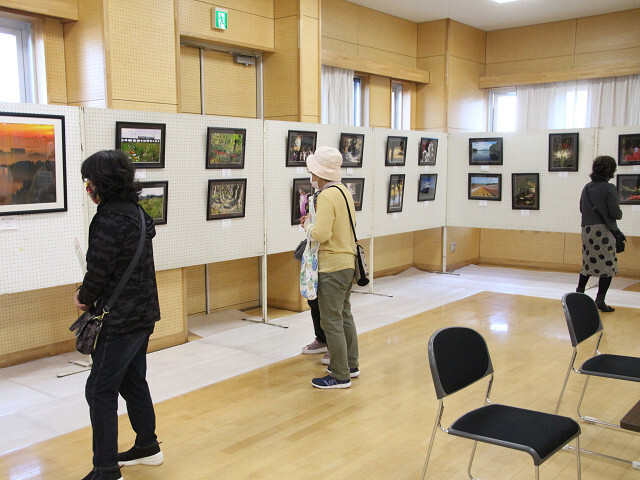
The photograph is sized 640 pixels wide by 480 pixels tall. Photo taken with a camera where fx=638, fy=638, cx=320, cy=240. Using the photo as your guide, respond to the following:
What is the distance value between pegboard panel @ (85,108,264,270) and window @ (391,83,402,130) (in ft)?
12.9

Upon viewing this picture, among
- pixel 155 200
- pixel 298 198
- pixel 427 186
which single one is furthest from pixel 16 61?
pixel 427 186

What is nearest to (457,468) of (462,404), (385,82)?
(462,404)

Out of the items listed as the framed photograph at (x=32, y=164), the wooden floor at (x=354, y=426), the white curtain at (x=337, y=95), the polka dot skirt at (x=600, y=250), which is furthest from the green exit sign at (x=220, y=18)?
the polka dot skirt at (x=600, y=250)

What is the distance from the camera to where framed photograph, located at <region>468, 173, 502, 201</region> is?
8852 mm

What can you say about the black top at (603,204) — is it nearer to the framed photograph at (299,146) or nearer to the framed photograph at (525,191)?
the framed photograph at (525,191)

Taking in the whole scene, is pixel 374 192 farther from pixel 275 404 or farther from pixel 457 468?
pixel 457 468

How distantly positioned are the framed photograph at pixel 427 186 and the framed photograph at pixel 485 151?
0.61m

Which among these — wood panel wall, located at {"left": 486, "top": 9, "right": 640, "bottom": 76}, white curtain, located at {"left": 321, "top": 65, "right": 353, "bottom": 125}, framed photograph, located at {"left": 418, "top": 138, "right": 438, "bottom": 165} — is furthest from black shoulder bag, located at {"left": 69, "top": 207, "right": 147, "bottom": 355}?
wood panel wall, located at {"left": 486, "top": 9, "right": 640, "bottom": 76}

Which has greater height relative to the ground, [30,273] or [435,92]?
[435,92]

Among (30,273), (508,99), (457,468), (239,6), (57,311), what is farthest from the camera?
→ (508,99)

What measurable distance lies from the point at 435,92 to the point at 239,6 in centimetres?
401

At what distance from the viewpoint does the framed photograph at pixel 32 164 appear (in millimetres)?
4387

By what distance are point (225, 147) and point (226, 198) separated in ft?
1.54

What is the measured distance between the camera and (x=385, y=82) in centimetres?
924
